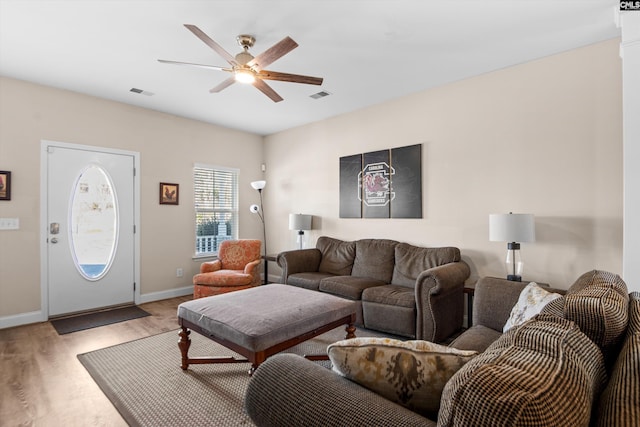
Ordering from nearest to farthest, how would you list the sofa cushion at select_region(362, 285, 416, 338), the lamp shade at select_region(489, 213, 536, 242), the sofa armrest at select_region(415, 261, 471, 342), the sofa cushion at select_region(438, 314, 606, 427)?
the sofa cushion at select_region(438, 314, 606, 427) < the lamp shade at select_region(489, 213, 536, 242) < the sofa armrest at select_region(415, 261, 471, 342) < the sofa cushion at select_region(362, 285, 416, 338)

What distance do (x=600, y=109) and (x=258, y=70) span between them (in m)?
2.95

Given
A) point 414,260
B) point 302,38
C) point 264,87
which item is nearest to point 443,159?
point 414,260

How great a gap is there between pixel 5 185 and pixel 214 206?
2.48 meters

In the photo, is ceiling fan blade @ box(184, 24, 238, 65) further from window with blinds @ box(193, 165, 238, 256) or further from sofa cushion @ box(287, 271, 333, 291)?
window with blinds @ box(193, 165, 238, 256)

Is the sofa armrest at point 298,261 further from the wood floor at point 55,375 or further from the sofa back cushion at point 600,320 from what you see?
the sofa back cushion at point 600,320

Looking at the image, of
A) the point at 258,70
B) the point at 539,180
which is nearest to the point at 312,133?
the point at 258,70

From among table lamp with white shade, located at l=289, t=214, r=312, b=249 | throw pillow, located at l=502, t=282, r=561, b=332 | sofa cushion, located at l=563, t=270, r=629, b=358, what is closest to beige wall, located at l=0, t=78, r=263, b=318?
table lamp with white shade, located at l=289, t=214, r=312, b=249

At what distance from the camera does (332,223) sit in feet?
15.8

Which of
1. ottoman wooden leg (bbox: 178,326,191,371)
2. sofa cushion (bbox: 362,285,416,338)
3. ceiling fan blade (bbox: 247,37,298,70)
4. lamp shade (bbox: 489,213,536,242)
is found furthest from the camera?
sofa cushion (bbox: 362,285,416,338)

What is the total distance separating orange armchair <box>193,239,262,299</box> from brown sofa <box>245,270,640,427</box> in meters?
3.03

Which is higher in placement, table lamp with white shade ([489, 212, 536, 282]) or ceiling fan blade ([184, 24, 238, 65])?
ceiling fan blade ([184, 24, 238, 65])

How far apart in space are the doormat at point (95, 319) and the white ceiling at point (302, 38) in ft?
8.93

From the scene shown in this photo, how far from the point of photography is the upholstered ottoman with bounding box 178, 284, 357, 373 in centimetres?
203

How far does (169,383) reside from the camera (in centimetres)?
235
